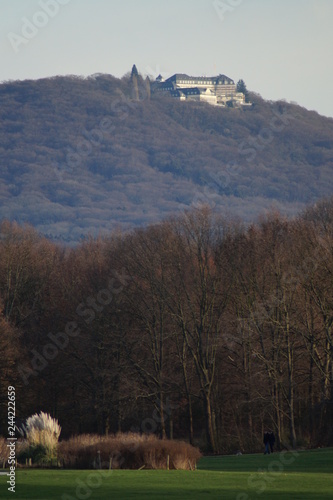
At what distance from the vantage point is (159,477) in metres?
26.4

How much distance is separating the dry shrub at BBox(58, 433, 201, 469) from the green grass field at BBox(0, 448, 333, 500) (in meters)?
2.23

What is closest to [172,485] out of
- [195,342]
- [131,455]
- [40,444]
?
[131,455]

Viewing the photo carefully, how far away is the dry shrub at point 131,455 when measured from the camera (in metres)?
31.0

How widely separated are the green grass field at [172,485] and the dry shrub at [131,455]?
2.23m

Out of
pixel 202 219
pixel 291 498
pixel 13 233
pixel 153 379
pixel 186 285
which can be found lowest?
pixel 291 498

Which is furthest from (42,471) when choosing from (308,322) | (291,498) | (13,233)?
(13,233)

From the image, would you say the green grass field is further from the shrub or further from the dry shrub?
the shrub

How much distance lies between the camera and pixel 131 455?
3127cm

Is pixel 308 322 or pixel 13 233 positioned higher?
pixel 13 233

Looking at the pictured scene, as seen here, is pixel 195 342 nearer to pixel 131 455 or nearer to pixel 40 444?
pixel 40 444

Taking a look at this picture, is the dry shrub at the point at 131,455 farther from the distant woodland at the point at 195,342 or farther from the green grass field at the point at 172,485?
the distant woodland at the point at 195,342

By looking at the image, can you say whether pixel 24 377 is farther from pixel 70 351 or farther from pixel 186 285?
pixel 186 285

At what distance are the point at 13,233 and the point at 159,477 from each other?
66.4 metres

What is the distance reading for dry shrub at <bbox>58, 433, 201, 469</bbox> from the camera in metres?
31.0
